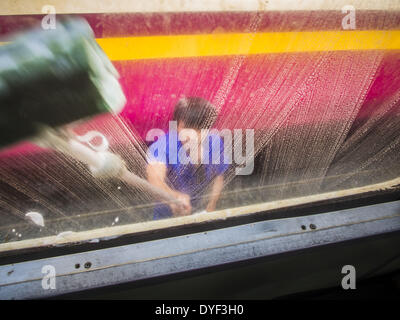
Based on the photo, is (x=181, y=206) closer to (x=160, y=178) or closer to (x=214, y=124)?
(x=160, y=178)

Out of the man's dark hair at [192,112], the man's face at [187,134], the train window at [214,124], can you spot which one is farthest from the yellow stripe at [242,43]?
the man's face at [187,134]

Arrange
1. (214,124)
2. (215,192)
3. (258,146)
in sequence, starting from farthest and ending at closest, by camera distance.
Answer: (258,146)
(214,124)
(215,192)

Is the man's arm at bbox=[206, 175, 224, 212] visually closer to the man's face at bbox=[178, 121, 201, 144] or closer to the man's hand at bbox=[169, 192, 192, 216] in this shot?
the man's hand at bbox=[169, 192, 192, 216]

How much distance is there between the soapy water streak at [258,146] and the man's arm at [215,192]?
46mm

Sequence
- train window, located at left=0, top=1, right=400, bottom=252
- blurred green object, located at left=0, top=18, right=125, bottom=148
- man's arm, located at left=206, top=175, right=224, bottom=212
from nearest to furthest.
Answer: blurred green object, located at left=0, top=18, right=125, bottom=148 < train window, located at left=0, top=1, right=400, bottom=252 < man's arm, located at left=206, top=175, right=224, bottom=212

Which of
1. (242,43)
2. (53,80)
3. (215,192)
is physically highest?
(242,43)

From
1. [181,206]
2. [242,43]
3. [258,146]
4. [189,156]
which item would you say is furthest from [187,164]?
[242,43]

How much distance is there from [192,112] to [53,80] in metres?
0.95

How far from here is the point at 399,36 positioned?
1.71 meters

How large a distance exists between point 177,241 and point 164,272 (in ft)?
0.45

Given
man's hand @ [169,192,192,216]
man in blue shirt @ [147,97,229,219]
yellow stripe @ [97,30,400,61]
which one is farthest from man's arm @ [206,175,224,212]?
yellow stripe @ [97,30,400,61]

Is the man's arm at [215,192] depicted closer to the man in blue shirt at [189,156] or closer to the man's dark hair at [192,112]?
the man in blue shirt at [189,156]

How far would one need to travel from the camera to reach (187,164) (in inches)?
71.9

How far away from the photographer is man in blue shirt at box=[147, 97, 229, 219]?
174 cm
